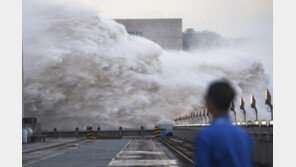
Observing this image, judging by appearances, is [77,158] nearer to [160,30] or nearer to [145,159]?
[145,159]

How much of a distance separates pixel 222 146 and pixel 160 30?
5044 inches

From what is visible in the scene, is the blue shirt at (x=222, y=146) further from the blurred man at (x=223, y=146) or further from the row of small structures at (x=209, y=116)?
the row of small structures at (x=209, y=116)

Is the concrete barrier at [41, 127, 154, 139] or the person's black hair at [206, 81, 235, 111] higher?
the person's black hair at [206, 81, 235, 111]

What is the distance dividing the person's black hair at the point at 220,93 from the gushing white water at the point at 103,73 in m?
89.1

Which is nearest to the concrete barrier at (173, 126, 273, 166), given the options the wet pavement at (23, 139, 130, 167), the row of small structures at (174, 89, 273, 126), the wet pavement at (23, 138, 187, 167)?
the row of small structures at (174, 89, 273, 126)

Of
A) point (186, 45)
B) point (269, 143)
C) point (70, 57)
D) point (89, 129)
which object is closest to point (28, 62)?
point (70, 57)

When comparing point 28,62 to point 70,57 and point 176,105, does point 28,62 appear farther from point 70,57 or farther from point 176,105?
point 176,105

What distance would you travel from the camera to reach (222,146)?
4648 mm

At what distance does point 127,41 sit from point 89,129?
3063 centimetres

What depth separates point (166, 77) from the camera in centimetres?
11631

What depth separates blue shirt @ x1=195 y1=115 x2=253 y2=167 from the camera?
4648 mm

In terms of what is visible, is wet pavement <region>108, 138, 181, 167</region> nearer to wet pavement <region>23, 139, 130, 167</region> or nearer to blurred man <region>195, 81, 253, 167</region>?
wet pavement <region>23, 139, 130, 167</region>

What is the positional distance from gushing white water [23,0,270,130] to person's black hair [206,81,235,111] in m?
89.1

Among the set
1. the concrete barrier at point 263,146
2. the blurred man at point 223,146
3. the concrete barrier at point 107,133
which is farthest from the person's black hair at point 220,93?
the concrete barrier at point 107,133
